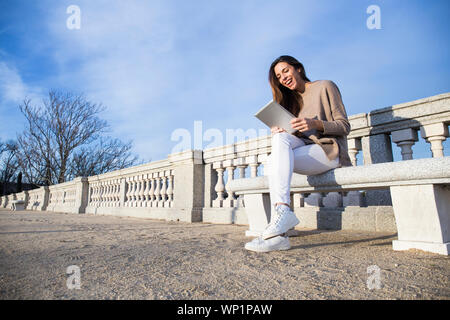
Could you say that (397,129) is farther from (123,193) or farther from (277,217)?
(123,193)

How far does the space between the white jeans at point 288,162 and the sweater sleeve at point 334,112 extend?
0.19 meters

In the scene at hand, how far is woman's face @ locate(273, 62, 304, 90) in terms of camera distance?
258 cm

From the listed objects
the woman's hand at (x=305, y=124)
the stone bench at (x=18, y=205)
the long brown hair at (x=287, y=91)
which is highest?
the long brown hair at (x=287, y=91)

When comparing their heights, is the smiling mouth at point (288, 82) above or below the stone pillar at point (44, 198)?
above

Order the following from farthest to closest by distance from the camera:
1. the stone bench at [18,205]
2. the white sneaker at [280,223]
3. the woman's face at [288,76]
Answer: the stone bench at [18,205], the woman's face at [288,76], the white sneaker at [280,223]

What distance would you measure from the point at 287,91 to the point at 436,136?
161 centimetres

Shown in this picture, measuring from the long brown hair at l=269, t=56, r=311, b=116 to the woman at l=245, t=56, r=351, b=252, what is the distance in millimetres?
12

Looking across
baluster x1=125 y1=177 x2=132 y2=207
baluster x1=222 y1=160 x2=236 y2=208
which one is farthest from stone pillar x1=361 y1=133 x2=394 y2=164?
baluster x1=125 y1=177 x2=132 y2=207

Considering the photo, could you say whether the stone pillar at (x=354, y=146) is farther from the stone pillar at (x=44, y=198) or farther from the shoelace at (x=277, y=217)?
the stone pillar at (x=44, y=198)

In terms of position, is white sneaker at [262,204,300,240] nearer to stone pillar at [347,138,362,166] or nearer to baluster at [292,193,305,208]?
stone pillar at [347,138,362,166]

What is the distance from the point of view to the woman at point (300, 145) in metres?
2.01

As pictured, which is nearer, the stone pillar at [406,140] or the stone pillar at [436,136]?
the stone pillar at [436,136]

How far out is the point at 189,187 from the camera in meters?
5.42

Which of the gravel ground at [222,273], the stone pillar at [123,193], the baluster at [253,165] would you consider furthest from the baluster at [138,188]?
the gravel ground at [222,273]
